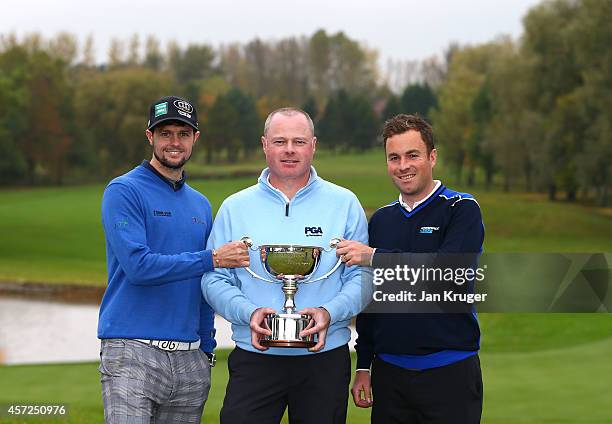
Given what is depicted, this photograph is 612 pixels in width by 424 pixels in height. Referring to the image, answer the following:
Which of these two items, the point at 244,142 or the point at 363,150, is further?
the point at 363,150

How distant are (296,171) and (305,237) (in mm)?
323

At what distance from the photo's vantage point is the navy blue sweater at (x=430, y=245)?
4211 mm

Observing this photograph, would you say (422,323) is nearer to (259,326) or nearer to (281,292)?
(281,292)

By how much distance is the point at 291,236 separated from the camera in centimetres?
414

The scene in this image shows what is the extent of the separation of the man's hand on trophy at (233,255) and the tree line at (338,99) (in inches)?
1379

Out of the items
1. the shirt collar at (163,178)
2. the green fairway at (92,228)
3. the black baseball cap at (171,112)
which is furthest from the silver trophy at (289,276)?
the green fairway at (92,228)

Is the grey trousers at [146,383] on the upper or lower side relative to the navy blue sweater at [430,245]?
lower

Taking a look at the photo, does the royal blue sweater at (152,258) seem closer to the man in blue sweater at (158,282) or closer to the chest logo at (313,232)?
the man in blue sweater at (158,282)

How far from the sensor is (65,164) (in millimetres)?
69625

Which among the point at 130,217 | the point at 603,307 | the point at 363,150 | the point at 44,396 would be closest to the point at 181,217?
Answer: the point at 130,217

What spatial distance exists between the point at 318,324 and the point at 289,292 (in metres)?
0.22

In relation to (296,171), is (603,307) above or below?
below

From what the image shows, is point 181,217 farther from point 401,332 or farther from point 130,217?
point 401,332

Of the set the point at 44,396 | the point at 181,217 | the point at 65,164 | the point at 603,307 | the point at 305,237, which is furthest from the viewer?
the point at 65,164
